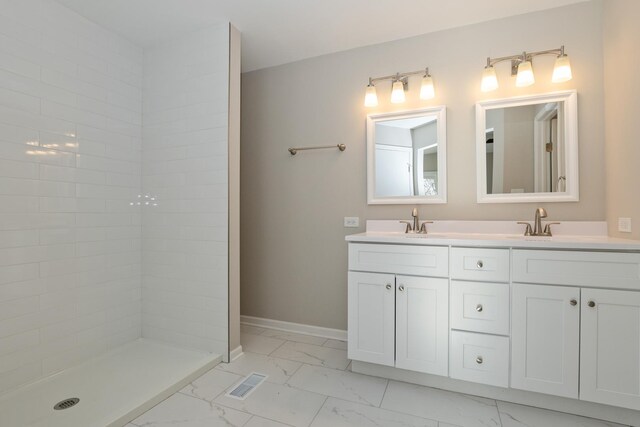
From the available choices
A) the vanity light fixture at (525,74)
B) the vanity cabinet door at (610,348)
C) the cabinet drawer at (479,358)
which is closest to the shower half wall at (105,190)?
the cabinet drawer at (479,358)

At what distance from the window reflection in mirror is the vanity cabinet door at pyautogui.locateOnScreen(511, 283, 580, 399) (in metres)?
1.01

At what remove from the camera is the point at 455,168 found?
245cm

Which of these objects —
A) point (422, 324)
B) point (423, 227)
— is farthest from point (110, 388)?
point (423, 227)

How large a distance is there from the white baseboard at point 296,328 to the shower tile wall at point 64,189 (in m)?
1.00

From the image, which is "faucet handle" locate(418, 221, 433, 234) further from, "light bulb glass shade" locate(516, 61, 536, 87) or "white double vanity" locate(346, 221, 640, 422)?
"light bulb glass shade" locate(516, 61, 536, 87)

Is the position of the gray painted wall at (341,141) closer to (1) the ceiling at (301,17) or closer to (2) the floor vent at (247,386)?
(1) the ceiling at (301,17)

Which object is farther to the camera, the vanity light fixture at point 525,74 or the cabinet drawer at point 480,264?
the vanity light fixture at point 525,74

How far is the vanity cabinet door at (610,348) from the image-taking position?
1.60 metres

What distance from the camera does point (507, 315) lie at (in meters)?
1.82

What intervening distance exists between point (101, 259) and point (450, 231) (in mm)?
2677

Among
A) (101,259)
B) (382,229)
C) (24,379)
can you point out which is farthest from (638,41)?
(24,379)

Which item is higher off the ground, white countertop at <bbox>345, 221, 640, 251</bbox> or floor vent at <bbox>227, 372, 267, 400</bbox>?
white countertop at <bbox>345, 221, 640, 251</bbox>

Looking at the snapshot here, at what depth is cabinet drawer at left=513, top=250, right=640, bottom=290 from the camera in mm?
1619

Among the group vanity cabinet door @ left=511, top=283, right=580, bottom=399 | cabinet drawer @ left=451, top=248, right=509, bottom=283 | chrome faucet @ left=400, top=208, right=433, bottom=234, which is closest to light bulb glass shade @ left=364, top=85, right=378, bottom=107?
chrome faucet @ left=400, top=208, right=433, bottom=234
